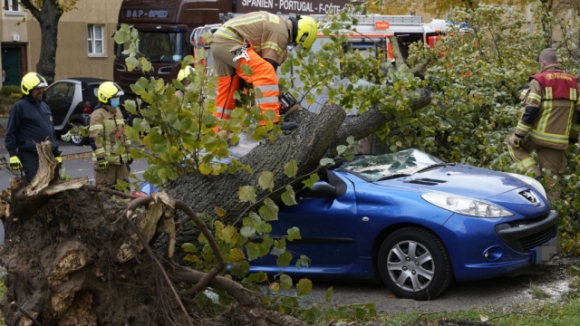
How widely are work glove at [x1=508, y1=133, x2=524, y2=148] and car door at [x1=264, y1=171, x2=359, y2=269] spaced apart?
2.47 m

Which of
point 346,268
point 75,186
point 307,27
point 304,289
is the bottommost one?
point 346,268

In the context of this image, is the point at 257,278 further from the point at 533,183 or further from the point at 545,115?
the point at 545,115

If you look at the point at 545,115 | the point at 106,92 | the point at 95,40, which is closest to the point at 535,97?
the point at 545,115

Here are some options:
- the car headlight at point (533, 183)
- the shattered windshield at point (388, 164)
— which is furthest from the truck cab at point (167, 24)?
the car headlight at point (533, 183)

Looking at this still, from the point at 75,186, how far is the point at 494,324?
2.61 meters

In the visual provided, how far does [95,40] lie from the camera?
36781mm

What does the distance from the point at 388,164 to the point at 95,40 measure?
102 feet

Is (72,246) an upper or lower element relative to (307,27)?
lower

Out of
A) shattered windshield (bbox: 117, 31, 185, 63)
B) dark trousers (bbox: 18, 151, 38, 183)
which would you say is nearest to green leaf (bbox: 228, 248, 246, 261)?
dark trousers (bbox: 18, 151, 38, 183)

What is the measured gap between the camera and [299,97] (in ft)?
26.6

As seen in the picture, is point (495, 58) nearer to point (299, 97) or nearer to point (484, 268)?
point (299, 97)

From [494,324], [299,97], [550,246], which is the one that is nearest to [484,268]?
[550,246]

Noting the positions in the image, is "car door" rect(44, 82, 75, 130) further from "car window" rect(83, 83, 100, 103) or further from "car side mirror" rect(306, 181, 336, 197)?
"car side mirror" rect(306, 181, 336, 197)

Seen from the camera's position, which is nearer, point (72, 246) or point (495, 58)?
point (72, 246)
